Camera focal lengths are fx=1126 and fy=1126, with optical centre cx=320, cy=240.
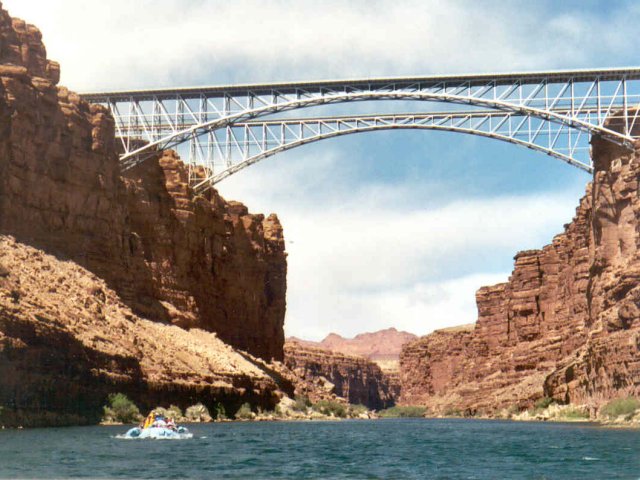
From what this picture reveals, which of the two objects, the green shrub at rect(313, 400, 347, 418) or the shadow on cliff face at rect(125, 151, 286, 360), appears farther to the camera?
the green shrub at rect(313, 400, 347, 418)

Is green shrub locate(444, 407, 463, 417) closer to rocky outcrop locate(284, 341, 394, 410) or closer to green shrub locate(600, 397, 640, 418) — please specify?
rocky outcrop locate(284, 341, 394, 410)

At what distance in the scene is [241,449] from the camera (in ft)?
139

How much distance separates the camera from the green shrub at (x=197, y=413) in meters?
62.9

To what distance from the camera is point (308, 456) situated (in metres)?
40.0

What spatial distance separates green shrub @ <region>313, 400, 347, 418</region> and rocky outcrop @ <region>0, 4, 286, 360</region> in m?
8.10

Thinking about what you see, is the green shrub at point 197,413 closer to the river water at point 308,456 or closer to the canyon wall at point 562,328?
the river water at point 308,456

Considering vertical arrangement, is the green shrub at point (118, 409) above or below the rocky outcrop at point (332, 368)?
below

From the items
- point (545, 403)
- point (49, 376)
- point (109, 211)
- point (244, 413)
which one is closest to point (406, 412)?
point (545, 403)

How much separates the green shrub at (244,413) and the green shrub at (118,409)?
17396 mm

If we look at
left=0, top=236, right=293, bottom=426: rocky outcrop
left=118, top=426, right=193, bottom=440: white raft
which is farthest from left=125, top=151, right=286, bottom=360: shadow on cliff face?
left=118, top=426, right=193, bottom=440: white raft

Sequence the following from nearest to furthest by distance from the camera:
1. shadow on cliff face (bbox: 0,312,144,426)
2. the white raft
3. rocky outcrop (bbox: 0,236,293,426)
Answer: shadow on cliff face (bbox: 0,312,144,426) → the white raft → rocky outcrop (bbox: 0,236,293,426)

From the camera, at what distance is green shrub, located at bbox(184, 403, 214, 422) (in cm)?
6291

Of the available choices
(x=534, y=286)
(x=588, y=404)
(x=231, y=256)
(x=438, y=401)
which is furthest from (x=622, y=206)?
(x=438, y=401)

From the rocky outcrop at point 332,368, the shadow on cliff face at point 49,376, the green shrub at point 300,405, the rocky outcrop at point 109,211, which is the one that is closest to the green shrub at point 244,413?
the rocky outcrop at point 109,211
